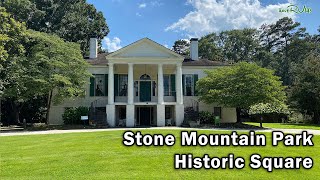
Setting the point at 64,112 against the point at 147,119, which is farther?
the point at 147,119

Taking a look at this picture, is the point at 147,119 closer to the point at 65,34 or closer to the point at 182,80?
the point at 182,80

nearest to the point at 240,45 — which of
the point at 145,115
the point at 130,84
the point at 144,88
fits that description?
the point at 144,88

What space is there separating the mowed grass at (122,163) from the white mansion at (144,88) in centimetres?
1574

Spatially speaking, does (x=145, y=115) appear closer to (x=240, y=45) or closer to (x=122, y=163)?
(x=122, y=163)

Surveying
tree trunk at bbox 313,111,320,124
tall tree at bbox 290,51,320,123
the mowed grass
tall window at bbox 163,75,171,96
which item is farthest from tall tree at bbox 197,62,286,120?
the mowed grass

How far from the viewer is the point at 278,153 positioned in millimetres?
10773

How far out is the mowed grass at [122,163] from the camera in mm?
7812

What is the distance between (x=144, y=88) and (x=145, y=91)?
0.33 meters

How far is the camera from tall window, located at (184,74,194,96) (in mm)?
31092

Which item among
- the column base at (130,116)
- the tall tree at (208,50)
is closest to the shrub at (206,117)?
the column base at (130,116)

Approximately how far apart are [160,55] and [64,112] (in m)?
9.82

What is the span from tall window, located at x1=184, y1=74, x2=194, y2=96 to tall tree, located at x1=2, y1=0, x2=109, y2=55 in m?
17.2

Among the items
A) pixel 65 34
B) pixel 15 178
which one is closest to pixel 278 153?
pixel 15 178

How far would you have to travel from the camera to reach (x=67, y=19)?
41656 millimetres
